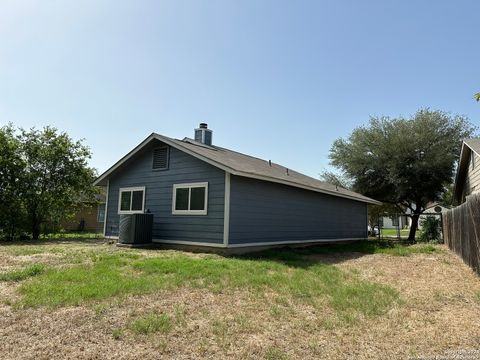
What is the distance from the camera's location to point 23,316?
4.05 m

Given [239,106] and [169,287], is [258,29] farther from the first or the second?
[169,287]

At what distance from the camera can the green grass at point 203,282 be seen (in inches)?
194

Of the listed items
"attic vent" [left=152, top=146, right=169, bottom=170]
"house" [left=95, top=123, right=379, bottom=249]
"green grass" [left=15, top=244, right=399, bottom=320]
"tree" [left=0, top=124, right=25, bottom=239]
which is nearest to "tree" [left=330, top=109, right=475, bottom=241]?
"house" [left=95, top=123, right=379, bottom=249]

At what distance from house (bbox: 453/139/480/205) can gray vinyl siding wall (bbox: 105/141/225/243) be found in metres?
9.28

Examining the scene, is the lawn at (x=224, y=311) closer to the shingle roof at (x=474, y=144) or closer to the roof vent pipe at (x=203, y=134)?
the shingle roof at (x=474, y=144)

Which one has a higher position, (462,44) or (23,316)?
(462,44)

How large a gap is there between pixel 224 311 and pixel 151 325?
1088mm

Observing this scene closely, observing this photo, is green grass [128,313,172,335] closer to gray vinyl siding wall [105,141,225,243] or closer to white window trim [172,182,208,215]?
gray vinyl siding wall [105,141,225,243]

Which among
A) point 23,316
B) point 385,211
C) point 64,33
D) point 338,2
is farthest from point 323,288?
point 385,211

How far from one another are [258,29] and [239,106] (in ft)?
12.0

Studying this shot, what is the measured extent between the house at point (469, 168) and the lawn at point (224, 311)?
6.87 meters

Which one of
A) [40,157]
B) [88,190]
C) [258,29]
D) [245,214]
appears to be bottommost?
[245,214]

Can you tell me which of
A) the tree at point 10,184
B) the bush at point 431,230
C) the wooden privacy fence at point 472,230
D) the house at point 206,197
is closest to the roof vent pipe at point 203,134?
the house at point 206,197

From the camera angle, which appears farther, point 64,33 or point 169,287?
point 64,33
